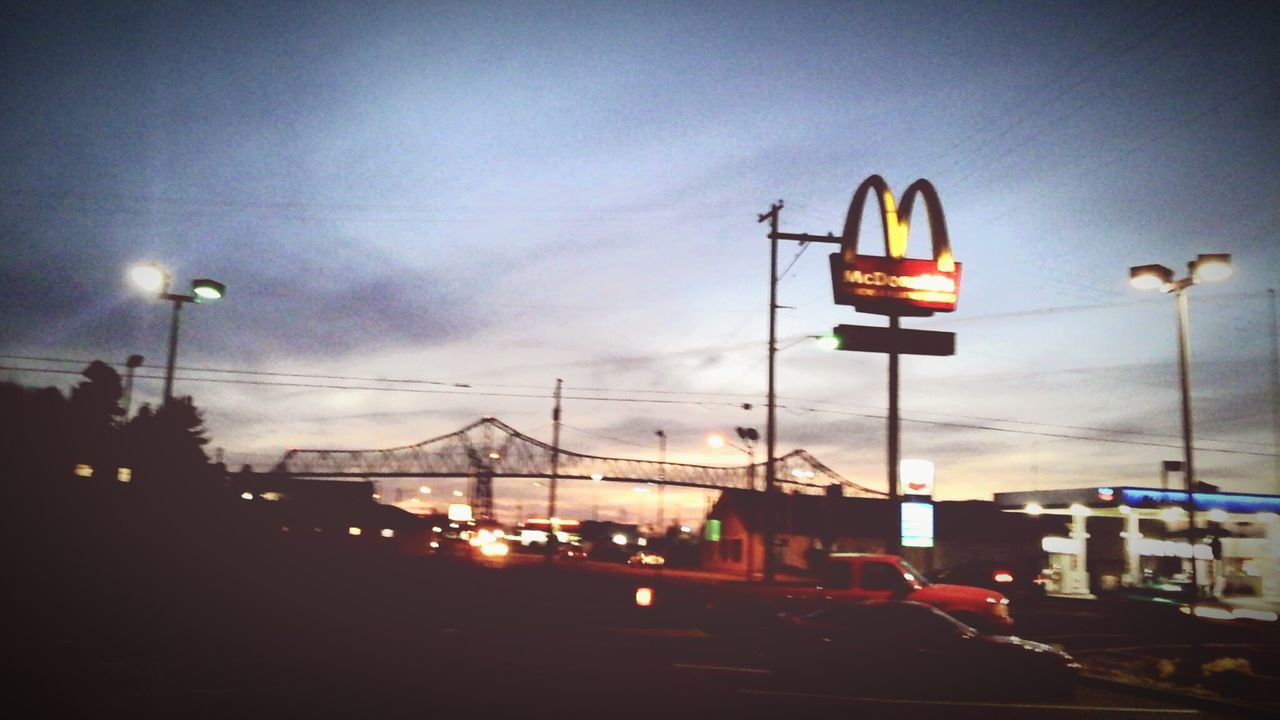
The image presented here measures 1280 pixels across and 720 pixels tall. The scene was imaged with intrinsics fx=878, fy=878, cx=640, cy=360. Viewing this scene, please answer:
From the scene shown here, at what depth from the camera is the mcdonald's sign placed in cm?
2781

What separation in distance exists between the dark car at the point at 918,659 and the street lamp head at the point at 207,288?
48.7ft

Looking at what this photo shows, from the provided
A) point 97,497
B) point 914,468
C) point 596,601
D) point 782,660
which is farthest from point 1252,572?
point 97,497

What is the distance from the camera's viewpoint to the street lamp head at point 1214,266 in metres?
16.7

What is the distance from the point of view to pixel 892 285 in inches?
1096

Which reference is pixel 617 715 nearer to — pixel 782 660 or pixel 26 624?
pixel 782 660

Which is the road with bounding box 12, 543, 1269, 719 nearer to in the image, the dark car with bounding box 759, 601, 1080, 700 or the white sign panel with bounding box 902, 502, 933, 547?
the dark car with bounding box 759, 601, 1080, 700

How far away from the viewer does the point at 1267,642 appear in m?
22.8

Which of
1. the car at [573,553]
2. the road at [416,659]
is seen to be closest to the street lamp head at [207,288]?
the road at [416,659]

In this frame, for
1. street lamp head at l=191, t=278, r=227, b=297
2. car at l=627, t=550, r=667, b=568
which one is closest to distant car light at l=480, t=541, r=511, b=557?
car at l=627, t=550, r=667, b=568

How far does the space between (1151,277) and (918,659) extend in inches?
374

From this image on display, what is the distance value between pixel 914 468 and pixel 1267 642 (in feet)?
46.9

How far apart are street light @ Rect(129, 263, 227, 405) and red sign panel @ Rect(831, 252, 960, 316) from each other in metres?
17.8

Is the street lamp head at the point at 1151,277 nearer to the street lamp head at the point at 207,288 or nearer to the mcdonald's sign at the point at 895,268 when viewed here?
the mcdonald's sign at the point at 895,268

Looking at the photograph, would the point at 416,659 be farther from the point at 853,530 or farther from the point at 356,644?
the point at 853,530
